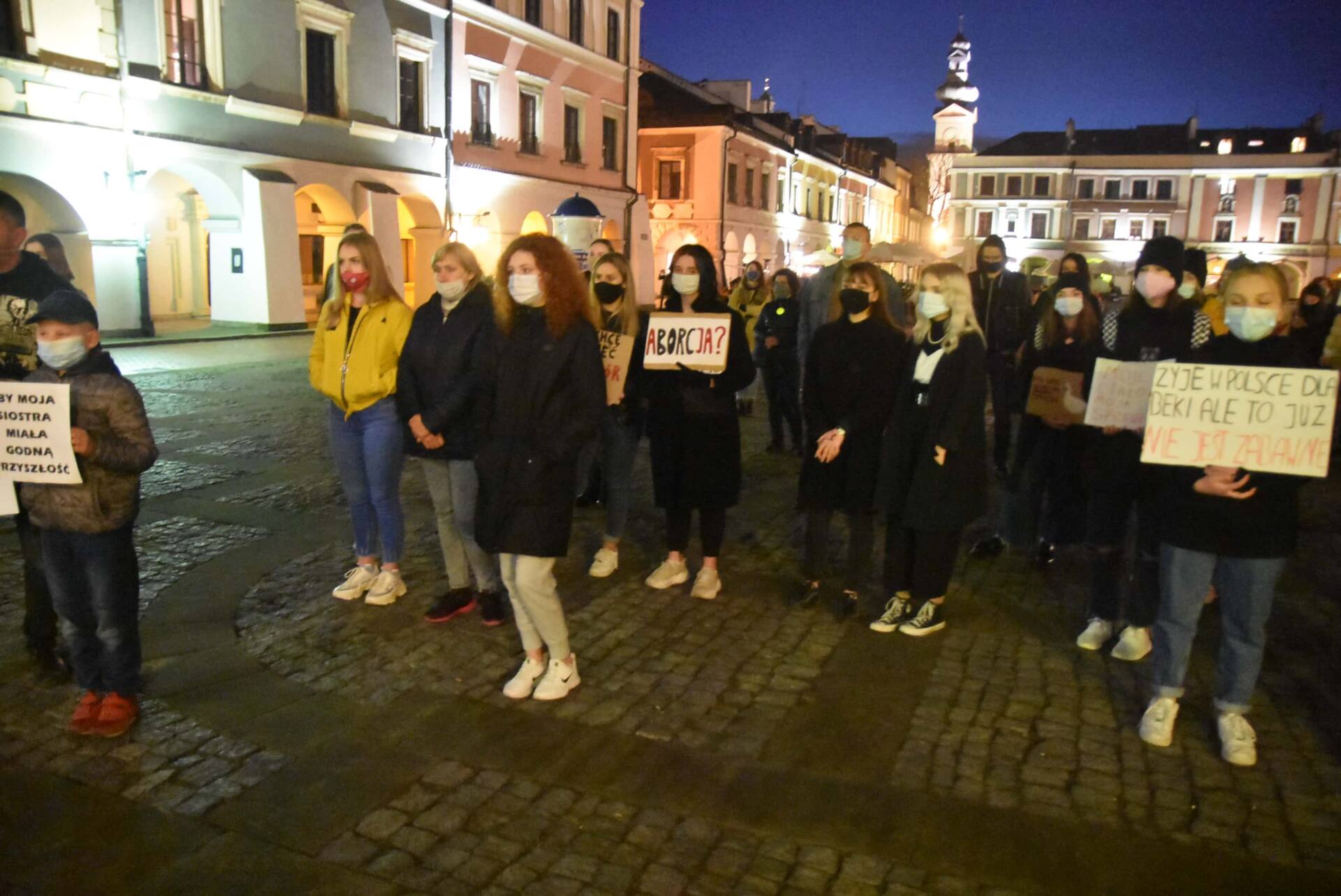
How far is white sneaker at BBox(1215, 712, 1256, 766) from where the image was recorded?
419 centimetres

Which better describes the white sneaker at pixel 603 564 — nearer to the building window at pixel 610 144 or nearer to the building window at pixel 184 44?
the building window at pixel 184 44

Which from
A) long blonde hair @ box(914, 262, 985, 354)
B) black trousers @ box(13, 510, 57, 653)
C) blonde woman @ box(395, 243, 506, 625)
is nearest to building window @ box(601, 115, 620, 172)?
blonde woman @ box(395, 243, 506, 625)

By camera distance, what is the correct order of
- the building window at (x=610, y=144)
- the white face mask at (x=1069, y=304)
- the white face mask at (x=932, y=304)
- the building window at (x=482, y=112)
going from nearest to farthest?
1. the white face mask at (x=932, y=304)
2. the white face mask at (x=1069, y=304)
3. the building window at (x=482, y=112)
4. the building window at (x=610, y=144)

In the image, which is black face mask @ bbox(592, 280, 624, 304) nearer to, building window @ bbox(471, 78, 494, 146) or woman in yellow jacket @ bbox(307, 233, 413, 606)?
woman in yellow jacket @ bbox(307, 233, 413, 606)

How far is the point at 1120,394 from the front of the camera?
5180 mm

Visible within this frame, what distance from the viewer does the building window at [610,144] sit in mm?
36094

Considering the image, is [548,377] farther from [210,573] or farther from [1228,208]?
[1228,208]

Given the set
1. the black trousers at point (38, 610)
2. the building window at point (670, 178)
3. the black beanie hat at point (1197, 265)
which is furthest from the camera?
the building window at point (670, 178)

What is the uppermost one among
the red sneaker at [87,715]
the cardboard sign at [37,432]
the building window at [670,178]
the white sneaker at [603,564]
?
the building window at [670,178]

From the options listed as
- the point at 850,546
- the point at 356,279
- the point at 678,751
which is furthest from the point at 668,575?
the point at 356,279

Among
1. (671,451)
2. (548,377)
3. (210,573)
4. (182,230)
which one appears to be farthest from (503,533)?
(182,230)

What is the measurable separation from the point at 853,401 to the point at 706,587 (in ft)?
4.81

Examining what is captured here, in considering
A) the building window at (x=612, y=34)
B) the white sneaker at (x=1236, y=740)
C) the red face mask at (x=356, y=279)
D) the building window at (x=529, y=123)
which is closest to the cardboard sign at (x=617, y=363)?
the red face mask at (x=356, y=279)

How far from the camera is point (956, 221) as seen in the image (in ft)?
263
